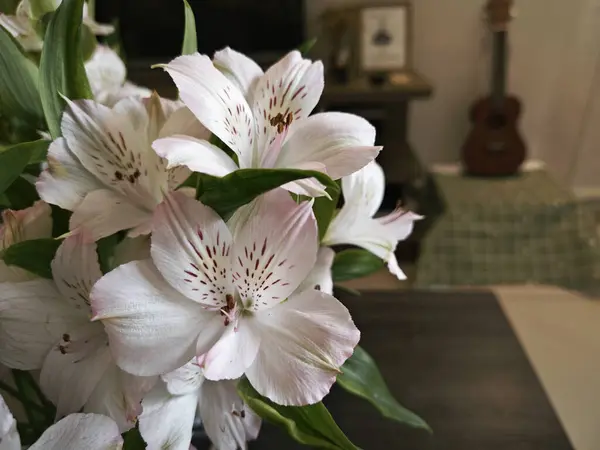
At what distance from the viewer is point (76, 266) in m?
0.42

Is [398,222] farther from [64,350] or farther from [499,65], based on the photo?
[499,65]

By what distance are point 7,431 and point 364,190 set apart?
0.30m

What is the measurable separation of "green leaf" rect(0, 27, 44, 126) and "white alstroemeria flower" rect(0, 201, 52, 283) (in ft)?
0.24

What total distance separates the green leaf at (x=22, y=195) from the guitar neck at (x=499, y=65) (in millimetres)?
2411

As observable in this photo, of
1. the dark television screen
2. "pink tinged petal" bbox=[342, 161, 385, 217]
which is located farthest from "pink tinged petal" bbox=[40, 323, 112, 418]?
the dark television screen

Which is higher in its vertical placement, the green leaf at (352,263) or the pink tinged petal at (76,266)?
the pink tinged petal at (76,266)

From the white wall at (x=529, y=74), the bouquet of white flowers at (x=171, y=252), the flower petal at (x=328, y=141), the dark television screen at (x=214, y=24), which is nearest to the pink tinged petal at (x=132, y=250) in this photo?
the bouquet of white flowers at (x=171, y=252)

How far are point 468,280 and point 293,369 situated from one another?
7.02 feet

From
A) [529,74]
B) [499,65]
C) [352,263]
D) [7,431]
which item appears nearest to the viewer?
[7,431]

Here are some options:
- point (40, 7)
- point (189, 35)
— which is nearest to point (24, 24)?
point (40, 7)

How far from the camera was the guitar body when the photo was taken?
2.70m

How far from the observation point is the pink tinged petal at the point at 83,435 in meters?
0.38

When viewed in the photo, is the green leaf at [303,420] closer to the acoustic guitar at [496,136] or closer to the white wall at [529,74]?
the acoustic guitar at [496,136]

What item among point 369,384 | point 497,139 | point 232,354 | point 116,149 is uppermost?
point 116,149
